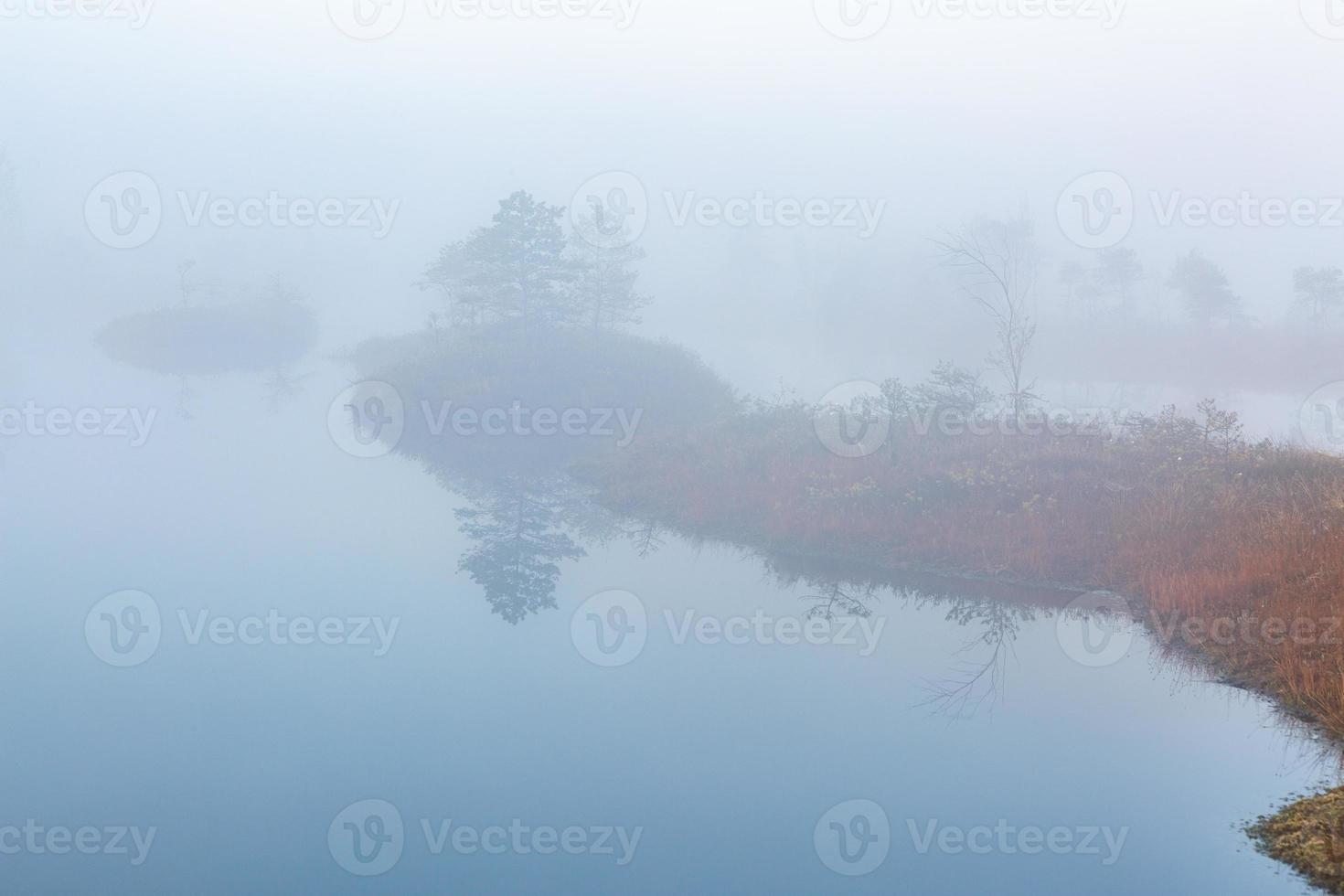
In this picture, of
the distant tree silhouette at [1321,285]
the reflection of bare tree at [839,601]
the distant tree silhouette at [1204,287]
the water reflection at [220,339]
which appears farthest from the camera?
the distant tree silhouette at [1204,287]

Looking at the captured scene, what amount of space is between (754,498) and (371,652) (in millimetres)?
9215

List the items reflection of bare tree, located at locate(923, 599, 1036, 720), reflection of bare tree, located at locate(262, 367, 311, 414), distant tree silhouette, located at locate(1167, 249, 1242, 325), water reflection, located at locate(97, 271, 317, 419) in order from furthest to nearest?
distant tree silhouette, located at locate(1167, 249, 1242, 325)
water reflection, located at locate(97, 271, 317, 419)
reflection of bare tree, located at locate(262, 367, 311, 414)
reflection of bare tree, located at locate(923, 599, 1036, 720)

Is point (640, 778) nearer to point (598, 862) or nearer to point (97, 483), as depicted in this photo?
point (598, 862)

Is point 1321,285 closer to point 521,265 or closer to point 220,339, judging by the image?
point 521,265

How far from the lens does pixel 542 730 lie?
9672 millimetres

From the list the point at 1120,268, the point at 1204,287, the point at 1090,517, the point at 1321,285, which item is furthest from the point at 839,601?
the point at 1120,268

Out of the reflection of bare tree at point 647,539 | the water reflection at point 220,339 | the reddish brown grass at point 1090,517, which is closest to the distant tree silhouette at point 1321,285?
the reddish brown grass at point 1090,517

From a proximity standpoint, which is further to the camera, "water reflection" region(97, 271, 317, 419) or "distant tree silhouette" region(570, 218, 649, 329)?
"water reflection" region(97, 271, 317, 419)

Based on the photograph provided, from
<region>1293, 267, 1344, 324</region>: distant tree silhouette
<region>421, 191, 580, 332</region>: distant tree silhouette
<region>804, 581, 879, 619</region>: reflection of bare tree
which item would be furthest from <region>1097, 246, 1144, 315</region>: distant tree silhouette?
<region>804, 581, 879, 619</region>: reflection of bare tree

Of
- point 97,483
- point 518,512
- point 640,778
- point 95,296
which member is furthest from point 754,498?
point 95,296

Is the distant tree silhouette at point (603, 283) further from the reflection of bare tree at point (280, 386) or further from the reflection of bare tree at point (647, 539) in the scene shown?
the reflection of bare tree at point (647, 539)

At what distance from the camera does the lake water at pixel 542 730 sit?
7.38 meters

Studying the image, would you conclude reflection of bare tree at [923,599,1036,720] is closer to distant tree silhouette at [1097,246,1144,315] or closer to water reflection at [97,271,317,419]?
water reflection at [97,271,317,419]

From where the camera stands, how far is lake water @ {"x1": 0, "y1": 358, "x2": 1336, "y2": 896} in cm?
738
